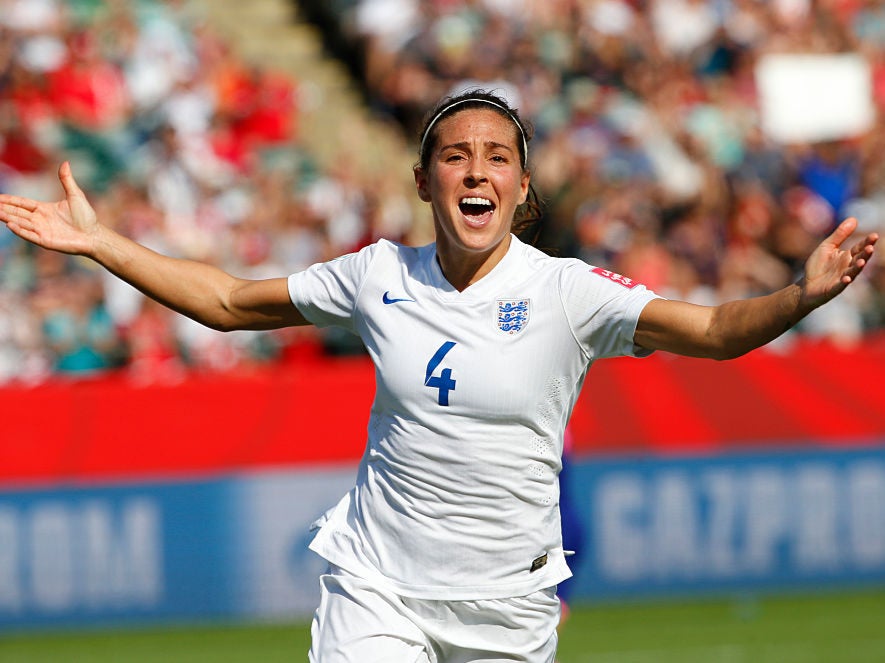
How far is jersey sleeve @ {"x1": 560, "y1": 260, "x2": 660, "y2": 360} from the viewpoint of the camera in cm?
430

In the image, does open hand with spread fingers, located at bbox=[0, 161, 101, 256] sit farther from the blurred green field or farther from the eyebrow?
the blurred green field

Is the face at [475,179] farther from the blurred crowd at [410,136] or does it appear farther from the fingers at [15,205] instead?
the blurred crowd at [410,136]

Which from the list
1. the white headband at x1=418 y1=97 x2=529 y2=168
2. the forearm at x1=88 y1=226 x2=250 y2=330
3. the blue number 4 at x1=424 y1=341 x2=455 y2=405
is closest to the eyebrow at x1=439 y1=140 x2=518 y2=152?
the white headband at x1=418 y1=97 x2=529 y2=168

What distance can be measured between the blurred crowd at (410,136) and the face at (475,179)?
6893 millimetres

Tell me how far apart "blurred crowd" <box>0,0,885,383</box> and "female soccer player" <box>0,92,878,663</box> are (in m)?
6.78

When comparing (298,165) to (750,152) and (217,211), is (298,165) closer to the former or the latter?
(217,211)

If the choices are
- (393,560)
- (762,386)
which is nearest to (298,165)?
(762,386)

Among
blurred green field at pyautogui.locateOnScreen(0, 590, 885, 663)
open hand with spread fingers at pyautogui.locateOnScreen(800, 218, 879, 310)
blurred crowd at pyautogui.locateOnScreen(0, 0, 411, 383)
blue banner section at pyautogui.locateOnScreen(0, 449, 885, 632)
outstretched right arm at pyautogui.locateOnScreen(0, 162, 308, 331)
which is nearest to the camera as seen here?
open hand with spread fingers at pyautogui.locateOnScreen(800, 218, 879, 310)

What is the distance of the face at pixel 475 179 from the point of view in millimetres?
4414

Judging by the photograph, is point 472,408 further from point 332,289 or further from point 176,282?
point 176,282

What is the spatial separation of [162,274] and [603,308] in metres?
1.44

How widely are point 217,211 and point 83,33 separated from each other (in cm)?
234

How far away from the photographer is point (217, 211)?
13125mm

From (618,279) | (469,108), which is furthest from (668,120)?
(618,279)
